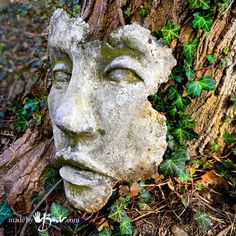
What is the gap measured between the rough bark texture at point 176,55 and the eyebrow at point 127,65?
26 cm

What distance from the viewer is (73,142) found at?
172 cm

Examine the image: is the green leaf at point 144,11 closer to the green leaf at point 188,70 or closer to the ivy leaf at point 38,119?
the green leaf at point 188,70

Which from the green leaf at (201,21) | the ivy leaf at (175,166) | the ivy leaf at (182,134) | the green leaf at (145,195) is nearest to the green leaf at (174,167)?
the ivy leaf at (175,166)

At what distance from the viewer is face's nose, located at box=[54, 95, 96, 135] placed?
5.35ft

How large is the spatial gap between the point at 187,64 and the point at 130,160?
1.80 ft

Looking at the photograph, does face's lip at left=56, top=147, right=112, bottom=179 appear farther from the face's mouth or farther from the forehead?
the forehead

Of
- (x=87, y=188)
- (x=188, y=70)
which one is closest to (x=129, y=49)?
(x=188, y=70)

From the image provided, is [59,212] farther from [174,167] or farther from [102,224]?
[174,167]

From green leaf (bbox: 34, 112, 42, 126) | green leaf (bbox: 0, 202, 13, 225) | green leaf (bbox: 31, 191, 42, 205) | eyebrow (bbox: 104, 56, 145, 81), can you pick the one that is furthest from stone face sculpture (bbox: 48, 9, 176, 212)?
green leaf (bbox: 34, 112, 42, 126)

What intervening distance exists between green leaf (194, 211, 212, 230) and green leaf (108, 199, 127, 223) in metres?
0.39

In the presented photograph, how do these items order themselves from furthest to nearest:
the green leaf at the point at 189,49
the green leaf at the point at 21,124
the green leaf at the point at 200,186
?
the green leaf at the point at 21,124 < the green leaf at the point at 200,186 < the green leaf at the point at 189,49

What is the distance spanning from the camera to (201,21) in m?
1.69

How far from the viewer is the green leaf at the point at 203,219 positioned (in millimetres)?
1937

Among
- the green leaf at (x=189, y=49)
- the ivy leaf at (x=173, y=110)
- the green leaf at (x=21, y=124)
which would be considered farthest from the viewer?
the green leaf at (x=21, y=124)
